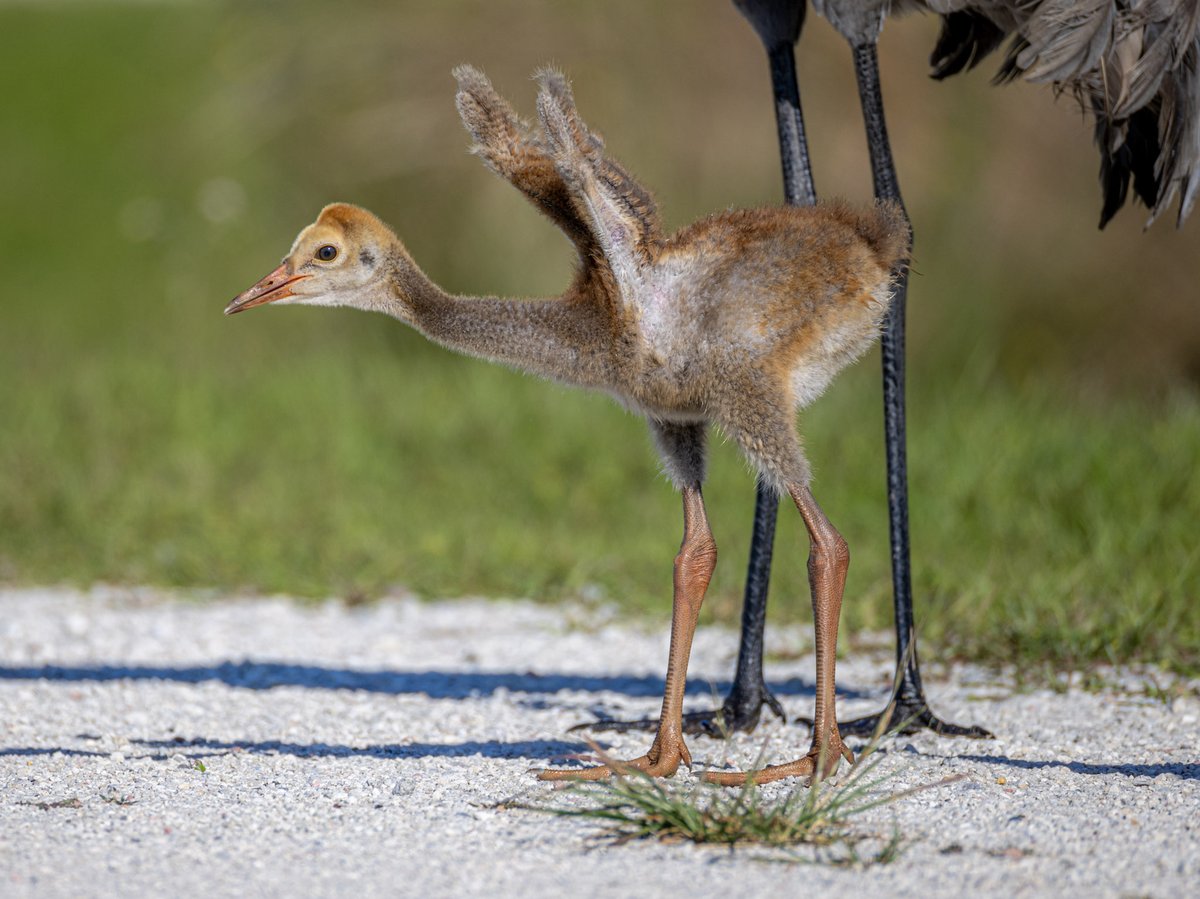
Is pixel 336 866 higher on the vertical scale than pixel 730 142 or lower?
lower

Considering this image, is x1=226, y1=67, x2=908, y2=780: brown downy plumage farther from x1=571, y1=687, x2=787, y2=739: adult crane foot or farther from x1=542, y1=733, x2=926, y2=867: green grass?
x1=571, y1=687, x2=787, y2=739: adult crane foot

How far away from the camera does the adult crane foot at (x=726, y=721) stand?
4605 millimetres

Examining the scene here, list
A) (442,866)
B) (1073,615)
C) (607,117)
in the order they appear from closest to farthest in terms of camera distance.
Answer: (442,866)
(1073,615)
(607,117)

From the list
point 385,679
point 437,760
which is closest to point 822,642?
point 437,760

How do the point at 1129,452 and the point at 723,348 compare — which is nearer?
the point at 723,348

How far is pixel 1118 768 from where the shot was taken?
4.06 meters

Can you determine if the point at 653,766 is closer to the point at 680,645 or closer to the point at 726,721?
the point at 680,645

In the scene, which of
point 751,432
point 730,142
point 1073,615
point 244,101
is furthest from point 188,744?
point 244,101

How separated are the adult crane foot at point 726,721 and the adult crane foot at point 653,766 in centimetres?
56

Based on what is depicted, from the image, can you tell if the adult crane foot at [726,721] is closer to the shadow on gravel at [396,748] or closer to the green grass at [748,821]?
the shadow on gravel at [396,748]

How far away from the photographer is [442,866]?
10.5 feet

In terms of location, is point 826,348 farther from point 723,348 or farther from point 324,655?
point 324,655

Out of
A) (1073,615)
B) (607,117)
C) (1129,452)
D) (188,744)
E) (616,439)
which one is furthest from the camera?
(607,117)

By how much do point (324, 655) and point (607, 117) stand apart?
4.97m
